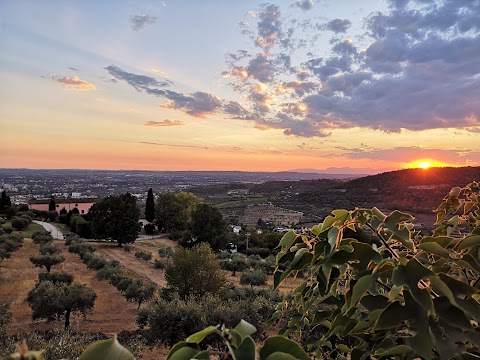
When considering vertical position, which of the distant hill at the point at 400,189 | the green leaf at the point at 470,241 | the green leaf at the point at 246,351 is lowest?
the distant hill at the point at 400,189

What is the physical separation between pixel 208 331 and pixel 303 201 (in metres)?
55.8

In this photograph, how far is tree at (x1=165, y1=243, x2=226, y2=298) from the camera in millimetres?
21562

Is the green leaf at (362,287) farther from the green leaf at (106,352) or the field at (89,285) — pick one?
the field at (89,285)

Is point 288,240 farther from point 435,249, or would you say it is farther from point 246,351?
point 246,351

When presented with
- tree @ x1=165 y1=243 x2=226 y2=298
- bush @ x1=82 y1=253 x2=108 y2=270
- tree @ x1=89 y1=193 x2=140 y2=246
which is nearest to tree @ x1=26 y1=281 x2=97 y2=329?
tree @ x1=165 y1=243 x2=226 y2=298

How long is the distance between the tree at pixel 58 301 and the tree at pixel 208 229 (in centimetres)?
2570

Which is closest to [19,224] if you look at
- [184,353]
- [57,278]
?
[57,278]

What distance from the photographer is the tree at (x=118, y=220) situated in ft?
148

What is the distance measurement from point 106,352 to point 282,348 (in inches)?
14.3

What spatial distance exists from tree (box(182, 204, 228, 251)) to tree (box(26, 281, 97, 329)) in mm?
25696

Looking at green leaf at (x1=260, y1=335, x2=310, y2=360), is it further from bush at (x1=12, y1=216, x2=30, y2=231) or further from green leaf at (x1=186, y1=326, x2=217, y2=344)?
bush at (x1=12, y1=216, x2=30, y2=231)

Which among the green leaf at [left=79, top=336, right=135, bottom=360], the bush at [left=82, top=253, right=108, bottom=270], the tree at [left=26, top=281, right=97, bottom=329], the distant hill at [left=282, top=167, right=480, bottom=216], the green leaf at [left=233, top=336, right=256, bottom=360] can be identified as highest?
the green leaf at [left=79, top=336, right=135, bottom=360]

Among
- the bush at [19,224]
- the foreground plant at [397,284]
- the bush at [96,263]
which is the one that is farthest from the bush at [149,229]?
the foreground plant at [397,284]

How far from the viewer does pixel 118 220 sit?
4528 centimetres
